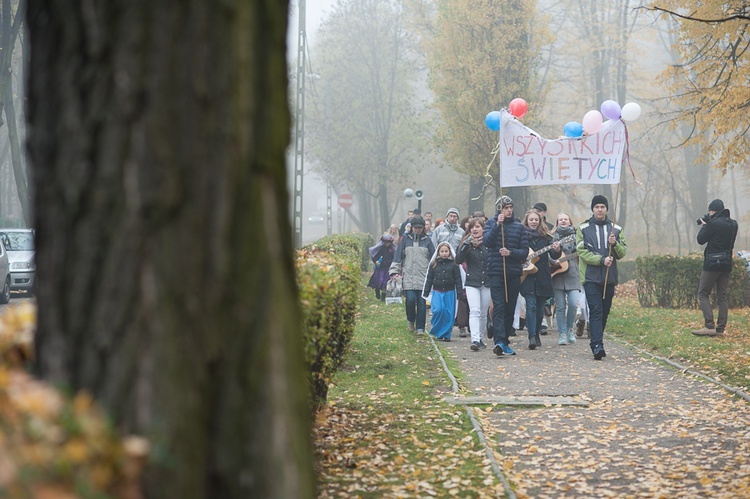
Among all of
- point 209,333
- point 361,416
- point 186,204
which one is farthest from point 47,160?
point 361,416

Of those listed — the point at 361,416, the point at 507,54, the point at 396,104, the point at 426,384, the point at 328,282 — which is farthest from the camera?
the point at 396,104

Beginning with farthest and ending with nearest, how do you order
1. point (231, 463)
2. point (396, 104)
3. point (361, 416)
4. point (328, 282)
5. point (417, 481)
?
point (396, 104) → point (361, 416) → point (328, 282) → point (417, 481) → point (231, 463)

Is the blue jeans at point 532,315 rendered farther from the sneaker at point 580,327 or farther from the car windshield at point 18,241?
the car windshield at point 18,241

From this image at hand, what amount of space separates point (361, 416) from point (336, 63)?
46.0 m

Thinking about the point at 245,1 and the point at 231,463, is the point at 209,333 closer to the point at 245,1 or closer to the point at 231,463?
the point at 231,463

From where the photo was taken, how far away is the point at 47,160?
3.01m

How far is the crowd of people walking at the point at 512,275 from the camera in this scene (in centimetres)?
1302

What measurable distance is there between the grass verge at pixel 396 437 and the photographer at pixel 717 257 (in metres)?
5.17

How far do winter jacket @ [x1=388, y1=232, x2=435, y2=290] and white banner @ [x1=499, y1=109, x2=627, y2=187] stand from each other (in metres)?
1.84

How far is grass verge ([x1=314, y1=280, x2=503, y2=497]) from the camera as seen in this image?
20.7 feet

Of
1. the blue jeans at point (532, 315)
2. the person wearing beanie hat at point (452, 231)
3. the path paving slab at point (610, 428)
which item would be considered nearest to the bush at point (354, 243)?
the person wearing beanie hat at point (452, 231)

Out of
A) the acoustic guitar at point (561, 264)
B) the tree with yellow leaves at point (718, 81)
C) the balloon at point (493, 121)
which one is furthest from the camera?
the balloon at point (493, 121)

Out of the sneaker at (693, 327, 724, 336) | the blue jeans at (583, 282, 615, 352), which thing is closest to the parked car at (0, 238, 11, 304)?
the blue jeans at (583, 282, 615, 352)

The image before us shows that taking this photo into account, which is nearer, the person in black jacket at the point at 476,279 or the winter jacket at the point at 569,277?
the person in black jacket at the point at 476,279
